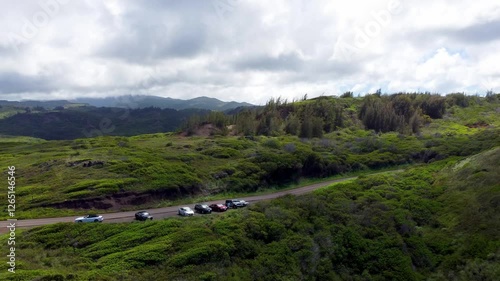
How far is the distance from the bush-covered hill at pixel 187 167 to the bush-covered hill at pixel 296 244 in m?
16.5

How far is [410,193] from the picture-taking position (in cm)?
5188

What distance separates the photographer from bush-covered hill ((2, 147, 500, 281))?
31469 millimetres

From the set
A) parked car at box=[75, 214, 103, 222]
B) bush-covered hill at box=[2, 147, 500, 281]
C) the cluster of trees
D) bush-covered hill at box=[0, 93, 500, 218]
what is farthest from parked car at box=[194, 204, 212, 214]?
the cluster of trees

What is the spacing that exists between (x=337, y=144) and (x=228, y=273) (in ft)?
275

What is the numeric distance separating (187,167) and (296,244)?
4005 centimetres

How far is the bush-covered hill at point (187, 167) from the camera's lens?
181ft

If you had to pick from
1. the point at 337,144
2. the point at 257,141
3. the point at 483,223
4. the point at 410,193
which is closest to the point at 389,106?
the point at 337,144

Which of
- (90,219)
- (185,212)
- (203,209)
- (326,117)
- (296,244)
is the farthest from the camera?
(326,117)

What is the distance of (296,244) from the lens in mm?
36250

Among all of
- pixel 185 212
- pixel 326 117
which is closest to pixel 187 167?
pixel 185 212

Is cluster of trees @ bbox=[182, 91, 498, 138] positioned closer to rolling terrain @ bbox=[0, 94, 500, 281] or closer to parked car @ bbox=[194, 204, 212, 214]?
rolling terrain @ bbox=[0, 94, 500, 281]

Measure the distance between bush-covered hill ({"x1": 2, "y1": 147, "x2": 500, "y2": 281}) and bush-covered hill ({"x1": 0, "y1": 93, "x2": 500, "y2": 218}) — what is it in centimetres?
1651

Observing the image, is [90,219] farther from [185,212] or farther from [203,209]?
[203,209]

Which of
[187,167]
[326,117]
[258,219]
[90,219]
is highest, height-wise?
[326,117]
